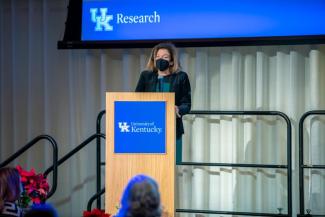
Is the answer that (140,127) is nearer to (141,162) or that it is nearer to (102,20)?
(141,162)

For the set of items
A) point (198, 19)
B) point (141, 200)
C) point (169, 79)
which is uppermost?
point (198, 19)

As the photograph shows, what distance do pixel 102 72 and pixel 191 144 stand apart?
123cm

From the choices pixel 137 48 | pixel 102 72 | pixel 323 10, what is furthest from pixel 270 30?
pixel 102 72

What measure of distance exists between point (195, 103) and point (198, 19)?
856 mm

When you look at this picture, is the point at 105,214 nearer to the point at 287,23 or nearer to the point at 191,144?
the point at 191,144

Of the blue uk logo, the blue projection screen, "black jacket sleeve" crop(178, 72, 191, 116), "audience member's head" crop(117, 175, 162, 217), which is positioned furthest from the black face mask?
"audience member's head" crop(117, 175, 162, 217)

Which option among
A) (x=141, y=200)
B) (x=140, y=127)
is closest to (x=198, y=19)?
(x=140, y=127)

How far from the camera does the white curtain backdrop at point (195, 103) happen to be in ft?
17.6

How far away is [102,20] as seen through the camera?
562 centimetres

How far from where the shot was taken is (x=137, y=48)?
5684 mm

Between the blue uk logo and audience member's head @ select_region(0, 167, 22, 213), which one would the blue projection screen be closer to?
the blue uk logo

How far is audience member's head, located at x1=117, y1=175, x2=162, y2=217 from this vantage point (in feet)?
7.46

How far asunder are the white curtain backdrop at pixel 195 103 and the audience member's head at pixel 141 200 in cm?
326

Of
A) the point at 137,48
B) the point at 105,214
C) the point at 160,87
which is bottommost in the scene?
the point at 105,214
